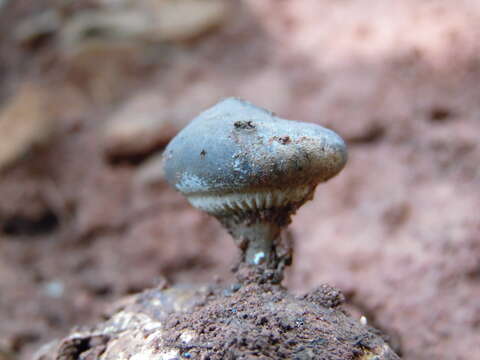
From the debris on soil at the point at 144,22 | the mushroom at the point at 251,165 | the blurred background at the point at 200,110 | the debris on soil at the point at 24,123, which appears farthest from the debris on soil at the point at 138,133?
the mushroom at the point at 251,165

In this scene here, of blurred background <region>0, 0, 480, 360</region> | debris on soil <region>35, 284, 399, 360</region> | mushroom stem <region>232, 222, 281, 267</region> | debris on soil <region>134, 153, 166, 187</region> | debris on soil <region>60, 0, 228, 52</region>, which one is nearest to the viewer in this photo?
debris on soil <region>35, 284, 399, 360</region>

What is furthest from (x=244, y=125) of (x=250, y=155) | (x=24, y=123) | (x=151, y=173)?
(x=24, y=123)

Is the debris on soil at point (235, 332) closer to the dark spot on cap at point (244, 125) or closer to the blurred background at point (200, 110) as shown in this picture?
the dark spot on cap at point (244, 125)

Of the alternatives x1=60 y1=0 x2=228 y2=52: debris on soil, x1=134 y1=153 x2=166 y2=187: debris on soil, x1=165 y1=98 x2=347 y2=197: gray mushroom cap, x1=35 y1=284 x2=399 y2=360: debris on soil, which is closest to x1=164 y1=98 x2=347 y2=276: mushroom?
x1=165 y1=98 x2=347 y2=197: gray mushroom cap

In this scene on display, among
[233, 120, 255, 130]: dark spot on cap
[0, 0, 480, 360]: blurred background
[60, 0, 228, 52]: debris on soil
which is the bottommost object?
[233, 120, 255, 130]: dark spot on cap

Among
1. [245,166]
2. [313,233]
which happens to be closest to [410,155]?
[313,233]

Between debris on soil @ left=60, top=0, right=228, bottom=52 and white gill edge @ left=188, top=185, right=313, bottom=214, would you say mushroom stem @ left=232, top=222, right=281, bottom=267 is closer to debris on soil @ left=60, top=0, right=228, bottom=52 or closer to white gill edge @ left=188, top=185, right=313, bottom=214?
white gill edge @ left=188, top=185, right=313, bottom=214

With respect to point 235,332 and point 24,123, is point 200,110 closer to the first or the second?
point 24,123
